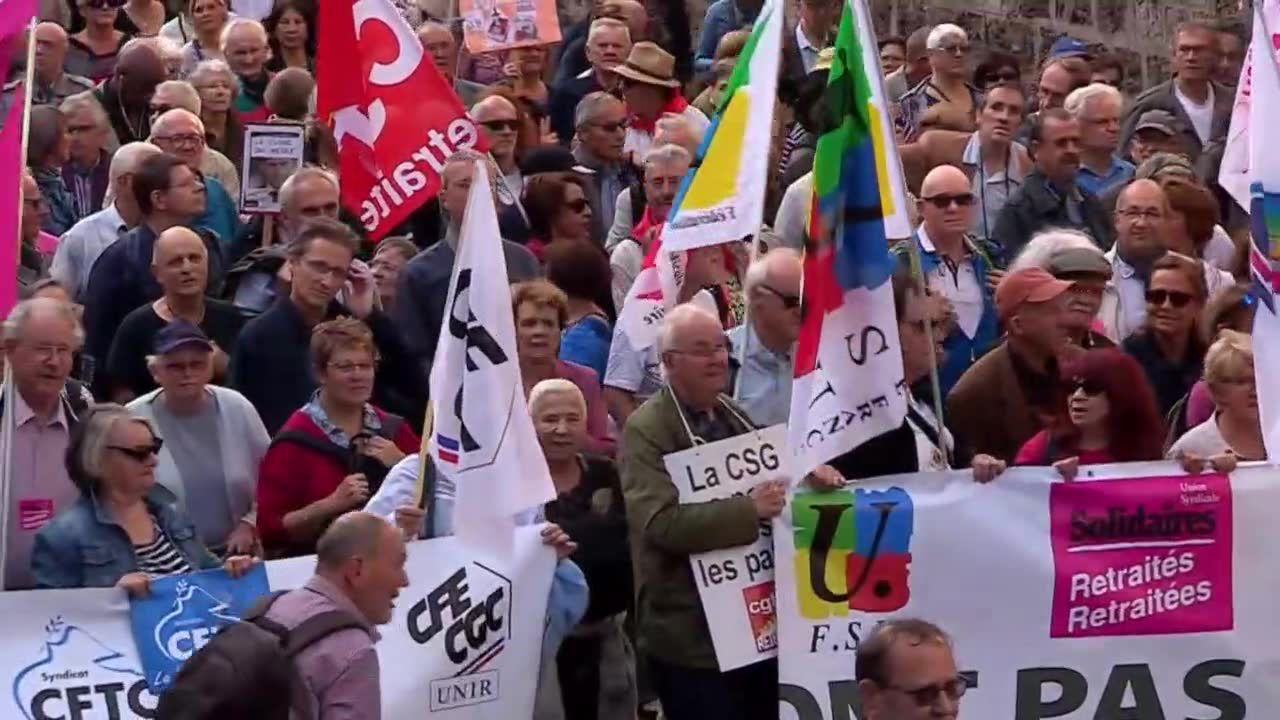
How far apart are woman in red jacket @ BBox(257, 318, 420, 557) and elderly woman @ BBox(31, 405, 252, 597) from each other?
0.73m

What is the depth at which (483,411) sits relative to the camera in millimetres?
9711

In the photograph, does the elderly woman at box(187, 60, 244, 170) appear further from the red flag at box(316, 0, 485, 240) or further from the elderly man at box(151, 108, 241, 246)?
the red flag at box(316, 0, 485, 240)

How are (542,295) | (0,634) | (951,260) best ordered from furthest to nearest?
(951,260) → (542,295) → (0,634)

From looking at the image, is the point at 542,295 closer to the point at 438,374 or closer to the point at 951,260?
the point at 438,374

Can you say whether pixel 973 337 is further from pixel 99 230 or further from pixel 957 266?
pixel 99 230

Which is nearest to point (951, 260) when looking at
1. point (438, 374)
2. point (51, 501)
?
point (438, 374)

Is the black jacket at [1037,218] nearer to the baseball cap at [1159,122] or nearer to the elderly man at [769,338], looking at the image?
the baseball cap at [1159,122]

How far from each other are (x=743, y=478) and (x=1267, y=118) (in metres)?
2.07

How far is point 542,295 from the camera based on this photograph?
11016mm

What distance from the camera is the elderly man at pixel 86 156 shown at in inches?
571

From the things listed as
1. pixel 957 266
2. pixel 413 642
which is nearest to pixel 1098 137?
pixel 957 266

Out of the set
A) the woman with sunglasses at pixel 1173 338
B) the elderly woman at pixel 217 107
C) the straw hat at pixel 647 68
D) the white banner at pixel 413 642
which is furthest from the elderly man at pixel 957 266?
the elderly woman at pixel 217 107

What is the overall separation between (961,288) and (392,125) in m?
2.29

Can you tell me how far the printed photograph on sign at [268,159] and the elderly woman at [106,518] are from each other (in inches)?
145
